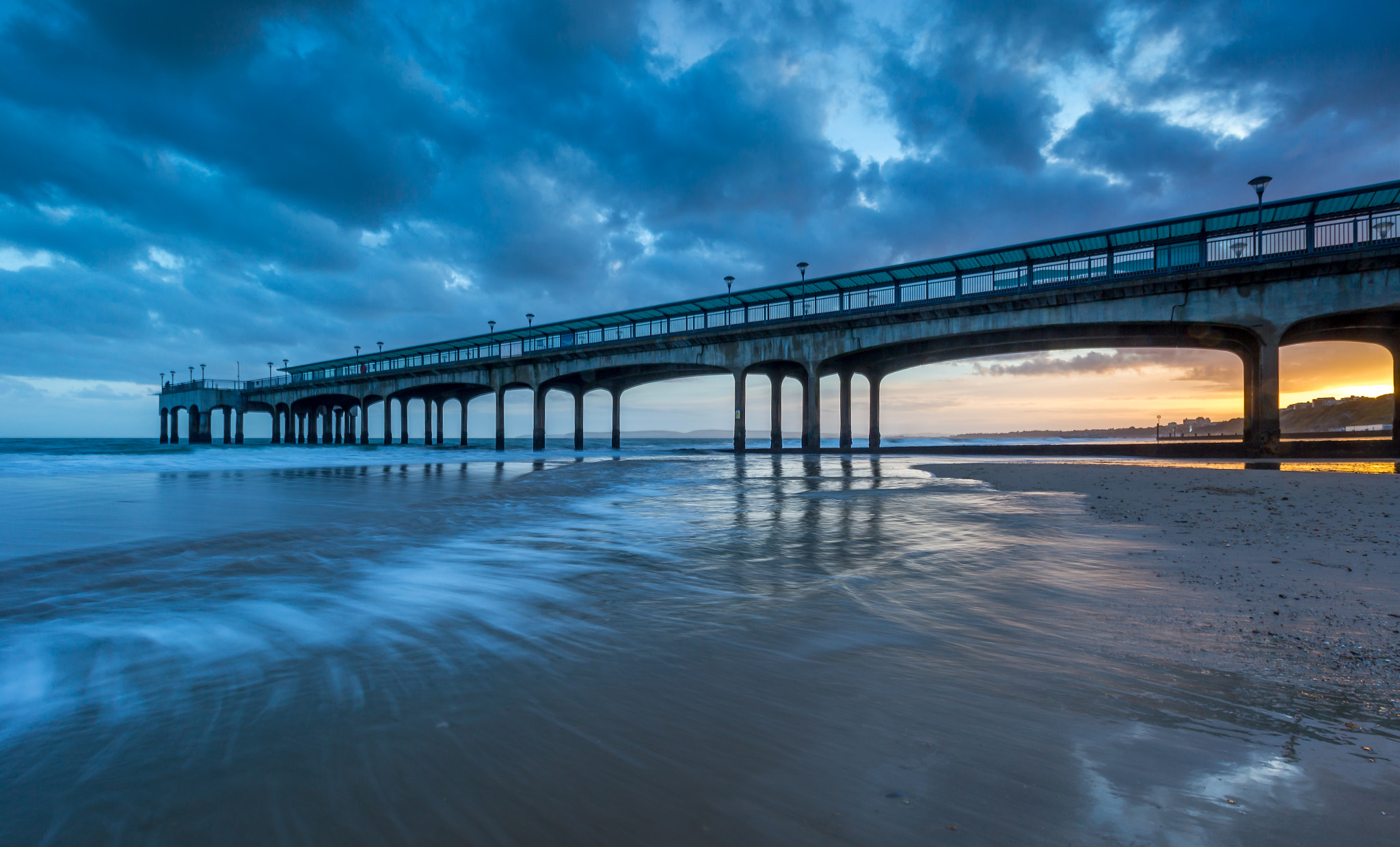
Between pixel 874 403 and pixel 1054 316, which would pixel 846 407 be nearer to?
pixel 874 403

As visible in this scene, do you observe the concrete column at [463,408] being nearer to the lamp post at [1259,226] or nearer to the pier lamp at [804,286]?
the pier lamp at [804,286]

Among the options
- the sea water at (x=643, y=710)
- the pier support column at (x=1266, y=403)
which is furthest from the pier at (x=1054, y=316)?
the sea water at (x=643, y=710)

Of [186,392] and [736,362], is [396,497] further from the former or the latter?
[186,392]

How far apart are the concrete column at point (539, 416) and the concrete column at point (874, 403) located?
25.9 m

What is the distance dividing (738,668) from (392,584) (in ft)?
11.8

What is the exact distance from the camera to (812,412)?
114 feet

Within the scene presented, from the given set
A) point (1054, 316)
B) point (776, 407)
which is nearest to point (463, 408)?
point (776, 407)

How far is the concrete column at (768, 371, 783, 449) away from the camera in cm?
3934

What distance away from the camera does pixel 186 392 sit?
2982 inches

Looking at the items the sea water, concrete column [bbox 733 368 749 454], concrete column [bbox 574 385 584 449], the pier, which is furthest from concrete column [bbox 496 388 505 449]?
the sea water

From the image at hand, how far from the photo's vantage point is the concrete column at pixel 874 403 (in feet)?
131

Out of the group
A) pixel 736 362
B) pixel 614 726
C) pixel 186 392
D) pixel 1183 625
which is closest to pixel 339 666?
pixel 614 726

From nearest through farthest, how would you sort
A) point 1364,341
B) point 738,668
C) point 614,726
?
point 614,726 < point 738,668 < point 1364,341

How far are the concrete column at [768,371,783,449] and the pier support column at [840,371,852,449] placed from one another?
4.26 metres
